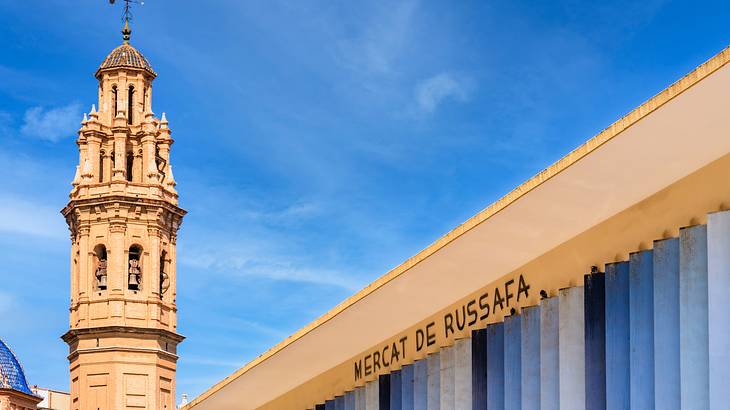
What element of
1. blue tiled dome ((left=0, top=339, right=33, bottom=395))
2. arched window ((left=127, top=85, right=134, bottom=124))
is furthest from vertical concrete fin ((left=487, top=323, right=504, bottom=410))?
blue tiled dome ((left=0, top=339, right=33, bottom=395))

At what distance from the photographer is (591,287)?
57.2 feet

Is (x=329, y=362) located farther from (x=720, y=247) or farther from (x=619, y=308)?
(x=720, y=247)

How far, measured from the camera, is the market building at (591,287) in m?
15.0

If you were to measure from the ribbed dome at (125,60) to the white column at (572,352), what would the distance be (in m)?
84.8

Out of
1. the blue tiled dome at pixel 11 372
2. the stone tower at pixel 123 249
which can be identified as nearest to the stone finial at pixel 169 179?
the stone tower at pixel 123 249

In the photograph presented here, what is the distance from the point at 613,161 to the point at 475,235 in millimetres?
3289

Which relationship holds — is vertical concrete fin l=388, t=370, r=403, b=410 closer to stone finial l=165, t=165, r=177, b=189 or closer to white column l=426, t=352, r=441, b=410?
white column l=426, t=352, r=441, b=410

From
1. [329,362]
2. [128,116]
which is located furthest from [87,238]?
[329,362]

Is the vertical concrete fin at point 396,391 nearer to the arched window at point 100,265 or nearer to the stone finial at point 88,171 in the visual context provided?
the arched window at point 100,265

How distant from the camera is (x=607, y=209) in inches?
674

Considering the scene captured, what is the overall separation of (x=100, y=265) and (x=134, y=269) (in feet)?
7.72

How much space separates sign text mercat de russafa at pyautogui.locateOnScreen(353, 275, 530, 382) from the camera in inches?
776

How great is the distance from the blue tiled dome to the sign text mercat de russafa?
270 ft

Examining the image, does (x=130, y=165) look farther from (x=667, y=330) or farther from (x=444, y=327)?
(x=667, y=330)
